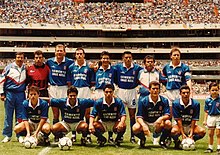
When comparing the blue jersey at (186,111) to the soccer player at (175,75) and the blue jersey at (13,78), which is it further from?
the blue jersey at (13,78)

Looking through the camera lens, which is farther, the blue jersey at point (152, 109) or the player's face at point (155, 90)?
the blue jersey at point (152, 109)

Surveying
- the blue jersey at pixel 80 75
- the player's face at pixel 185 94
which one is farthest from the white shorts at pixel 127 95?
the player's face at pixel 185 94

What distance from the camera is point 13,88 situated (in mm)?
9141

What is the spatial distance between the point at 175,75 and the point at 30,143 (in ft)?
10.9

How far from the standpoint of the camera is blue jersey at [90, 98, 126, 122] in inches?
328

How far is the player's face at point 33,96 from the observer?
8281 mm

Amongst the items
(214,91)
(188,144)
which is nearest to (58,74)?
(188,144)

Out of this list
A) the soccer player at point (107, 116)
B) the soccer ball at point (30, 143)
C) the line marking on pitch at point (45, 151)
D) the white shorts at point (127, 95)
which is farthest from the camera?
the white shorts at point (127, 95)

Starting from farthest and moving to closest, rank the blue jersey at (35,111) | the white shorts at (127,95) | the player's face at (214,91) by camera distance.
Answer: the white shorts at (127,95), the blue jersey at (35,111), the player's face at (214,91)

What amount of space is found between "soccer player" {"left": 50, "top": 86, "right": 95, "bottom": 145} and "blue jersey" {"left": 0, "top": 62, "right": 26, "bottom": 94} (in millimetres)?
1117

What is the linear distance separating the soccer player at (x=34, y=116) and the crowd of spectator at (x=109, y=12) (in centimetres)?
3870

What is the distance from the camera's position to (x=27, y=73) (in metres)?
9.18

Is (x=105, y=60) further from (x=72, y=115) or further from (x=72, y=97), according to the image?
(x=72, y=115)

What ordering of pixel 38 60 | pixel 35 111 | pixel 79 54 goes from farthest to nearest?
pixel 38 60 → pixel 79 54 → pixel 35 111
